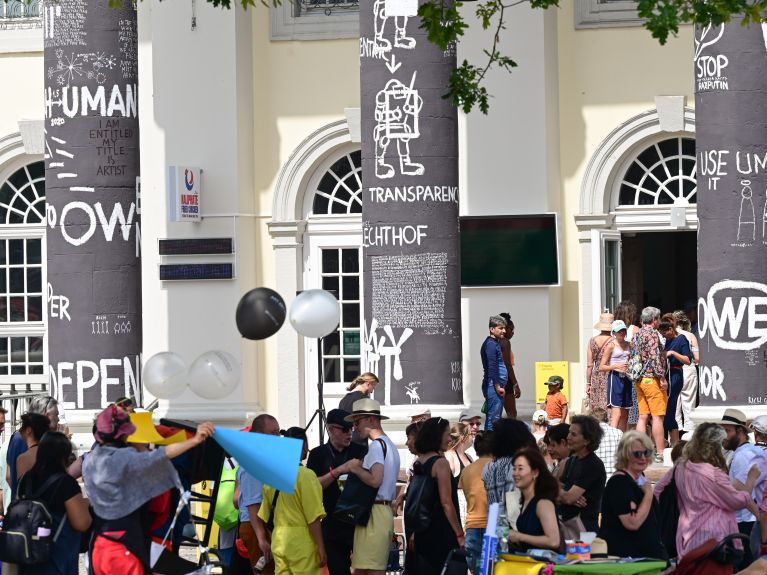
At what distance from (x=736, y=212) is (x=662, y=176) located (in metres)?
3.63

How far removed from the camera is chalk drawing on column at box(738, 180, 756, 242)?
1694 cm

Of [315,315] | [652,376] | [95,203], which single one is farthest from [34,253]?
[652,376]

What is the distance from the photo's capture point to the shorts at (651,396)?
17.9 meters

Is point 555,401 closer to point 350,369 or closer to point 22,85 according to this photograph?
Result: point 350,369

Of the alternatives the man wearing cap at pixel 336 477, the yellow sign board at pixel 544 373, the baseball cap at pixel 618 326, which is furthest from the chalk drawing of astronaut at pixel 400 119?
the man wearing cap at pixel 336 477

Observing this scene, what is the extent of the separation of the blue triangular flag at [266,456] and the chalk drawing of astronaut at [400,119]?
8.02 meters

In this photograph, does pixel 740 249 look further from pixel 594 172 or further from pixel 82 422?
pixel 82 422

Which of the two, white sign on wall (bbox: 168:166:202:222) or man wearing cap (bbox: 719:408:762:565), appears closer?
man wearing cap (bbox: 719:408:762:565)

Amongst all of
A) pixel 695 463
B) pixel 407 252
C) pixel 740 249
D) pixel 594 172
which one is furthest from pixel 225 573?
pixel 594 172

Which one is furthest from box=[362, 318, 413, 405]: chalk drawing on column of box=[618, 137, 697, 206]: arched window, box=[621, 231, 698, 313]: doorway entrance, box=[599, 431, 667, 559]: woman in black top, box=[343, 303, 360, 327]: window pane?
A: box=[621, 231, 698, 313]: doorway entrance

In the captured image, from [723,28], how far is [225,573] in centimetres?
799

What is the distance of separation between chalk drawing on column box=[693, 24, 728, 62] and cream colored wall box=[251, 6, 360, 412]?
4.99 m

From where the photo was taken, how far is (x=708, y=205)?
17.2 m

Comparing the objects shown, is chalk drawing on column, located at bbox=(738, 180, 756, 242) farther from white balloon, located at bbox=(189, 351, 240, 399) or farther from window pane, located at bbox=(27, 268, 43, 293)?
window pane, located at bbox=(27, 268, 43, 293)
